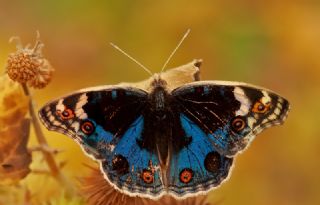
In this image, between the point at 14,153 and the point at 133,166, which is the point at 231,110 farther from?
the point at 14,153

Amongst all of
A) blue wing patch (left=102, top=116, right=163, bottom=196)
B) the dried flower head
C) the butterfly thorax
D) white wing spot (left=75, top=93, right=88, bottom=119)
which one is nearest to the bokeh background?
the butterfly thorax

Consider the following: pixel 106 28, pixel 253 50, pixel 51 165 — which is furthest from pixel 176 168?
pixel 106 28

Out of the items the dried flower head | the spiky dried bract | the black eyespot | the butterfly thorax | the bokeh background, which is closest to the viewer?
the dried flower head

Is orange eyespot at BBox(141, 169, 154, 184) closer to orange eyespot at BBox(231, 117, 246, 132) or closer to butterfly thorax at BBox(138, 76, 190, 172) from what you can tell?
butterfly thorax at BBox(138, 76, 190, 172)

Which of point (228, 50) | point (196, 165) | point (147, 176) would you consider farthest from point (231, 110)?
point (228, 50)

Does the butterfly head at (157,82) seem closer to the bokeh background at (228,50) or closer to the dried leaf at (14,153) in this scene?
the dried leaf at (14,153)

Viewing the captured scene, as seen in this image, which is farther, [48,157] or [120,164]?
[120,164]
